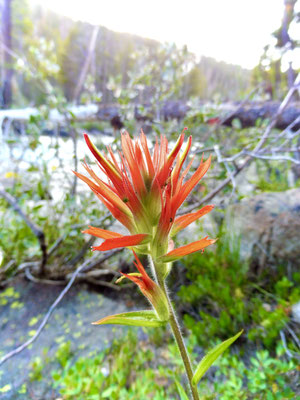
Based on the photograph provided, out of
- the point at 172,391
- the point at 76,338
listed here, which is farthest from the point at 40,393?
the point at 172,391

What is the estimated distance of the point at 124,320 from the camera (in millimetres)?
479

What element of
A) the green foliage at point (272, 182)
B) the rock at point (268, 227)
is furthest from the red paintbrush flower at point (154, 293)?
the green foliage at point (272, 182)

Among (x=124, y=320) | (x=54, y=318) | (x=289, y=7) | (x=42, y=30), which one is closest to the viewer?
(x=124, y=320)

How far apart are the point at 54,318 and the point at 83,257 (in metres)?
0.55

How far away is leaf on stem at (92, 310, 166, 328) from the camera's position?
1.54 ft

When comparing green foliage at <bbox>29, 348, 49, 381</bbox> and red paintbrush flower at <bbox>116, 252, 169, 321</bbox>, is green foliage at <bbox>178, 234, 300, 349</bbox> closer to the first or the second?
green foliage at <bbox>29, 348, 49, 381</bbox>

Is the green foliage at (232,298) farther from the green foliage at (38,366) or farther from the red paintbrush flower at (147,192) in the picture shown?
the red paintbrush flower at (147,192)

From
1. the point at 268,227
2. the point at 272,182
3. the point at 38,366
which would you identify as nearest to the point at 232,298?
the point at 268,227

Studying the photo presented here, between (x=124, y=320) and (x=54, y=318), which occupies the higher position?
(x=124, y=320)

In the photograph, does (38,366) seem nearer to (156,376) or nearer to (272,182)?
(156,376)

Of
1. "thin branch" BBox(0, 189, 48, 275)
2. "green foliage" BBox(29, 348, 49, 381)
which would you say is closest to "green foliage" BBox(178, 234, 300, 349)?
"green foliage" BBox(29, 348, 49, 381)

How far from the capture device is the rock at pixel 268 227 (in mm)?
1862

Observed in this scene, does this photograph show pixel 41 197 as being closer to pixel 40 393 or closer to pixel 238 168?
pixel 40 393

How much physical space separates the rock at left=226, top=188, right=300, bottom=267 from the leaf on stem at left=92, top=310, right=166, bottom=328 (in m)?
1.65
